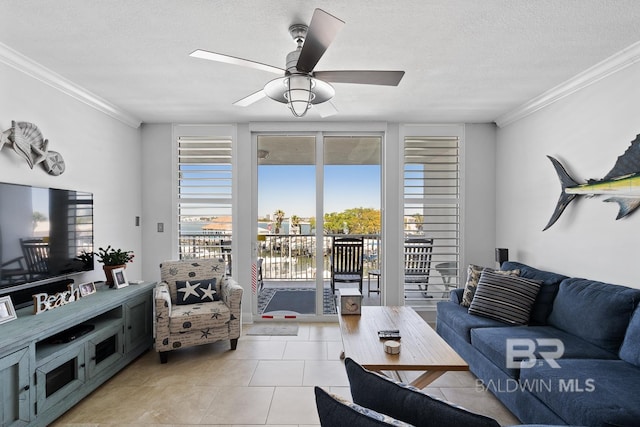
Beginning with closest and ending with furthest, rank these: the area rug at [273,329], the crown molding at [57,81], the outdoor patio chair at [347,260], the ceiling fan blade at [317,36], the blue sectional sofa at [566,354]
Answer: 1. the ceiling fan blade at [317,36]
2. the blue sectional sofa at [566,354]
3. the crown molding at [57,81]
4. the area rug at [273,329]
5. the outdoor patio chair at [347,260]

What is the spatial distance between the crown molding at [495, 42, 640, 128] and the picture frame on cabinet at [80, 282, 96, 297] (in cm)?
463

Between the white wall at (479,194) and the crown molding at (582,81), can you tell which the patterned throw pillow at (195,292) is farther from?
the crown molding at (582,81)

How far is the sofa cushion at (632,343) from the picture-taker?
82.4 inches

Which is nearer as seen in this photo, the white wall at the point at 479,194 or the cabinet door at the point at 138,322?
the cabinet door at the point at 138,322

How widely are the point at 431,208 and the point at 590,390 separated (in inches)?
114

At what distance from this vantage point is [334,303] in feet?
15.7

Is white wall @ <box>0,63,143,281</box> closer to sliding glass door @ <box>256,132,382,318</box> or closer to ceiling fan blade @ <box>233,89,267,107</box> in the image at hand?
sliding glass door @ <box>256,132,382,318</box>

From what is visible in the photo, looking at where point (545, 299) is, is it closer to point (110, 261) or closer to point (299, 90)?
point (299, 90)

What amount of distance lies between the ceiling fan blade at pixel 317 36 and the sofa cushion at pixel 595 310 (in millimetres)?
2508

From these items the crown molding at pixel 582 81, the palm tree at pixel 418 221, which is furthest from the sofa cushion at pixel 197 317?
the crown molding at pixel 582 81

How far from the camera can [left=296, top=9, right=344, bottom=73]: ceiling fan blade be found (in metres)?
1.57

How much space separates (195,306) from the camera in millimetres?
3613

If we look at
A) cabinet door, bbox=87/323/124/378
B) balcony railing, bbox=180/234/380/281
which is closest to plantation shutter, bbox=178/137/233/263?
balcony railing, bbox=180/234/380/281

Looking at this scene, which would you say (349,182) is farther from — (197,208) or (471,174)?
(197,208)
